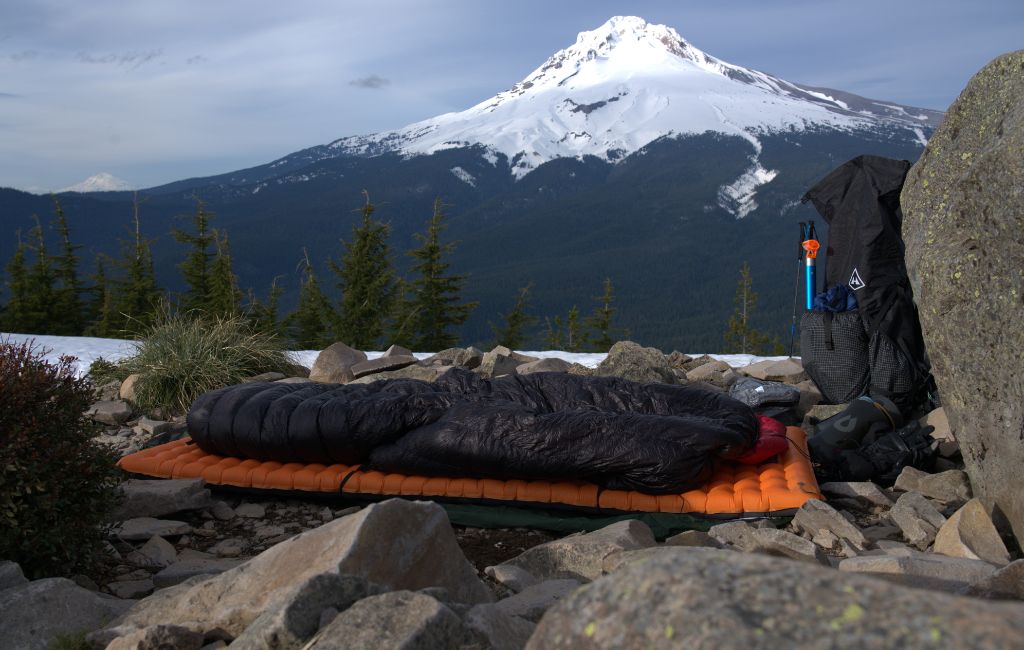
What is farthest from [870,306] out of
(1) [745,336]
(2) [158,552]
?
(1) [745,336]

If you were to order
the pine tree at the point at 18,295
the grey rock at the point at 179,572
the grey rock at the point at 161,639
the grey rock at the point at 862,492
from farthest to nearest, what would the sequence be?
the pine tree at the point at 18,295 < the grey rock at the point at 862,492 < the grey rock at the point at 179,572 < the grey rock at the point at 161,639

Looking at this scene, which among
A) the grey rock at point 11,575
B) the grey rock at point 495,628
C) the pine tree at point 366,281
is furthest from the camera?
the pine tree at point 366,281

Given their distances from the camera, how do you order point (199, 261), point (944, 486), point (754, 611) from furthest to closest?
point (199, 261)
point (944, 486)
point (754, 611)

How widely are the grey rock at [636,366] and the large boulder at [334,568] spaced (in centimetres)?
485

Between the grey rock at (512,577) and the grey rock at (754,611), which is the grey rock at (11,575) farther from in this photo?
the grey rock at (754,611)

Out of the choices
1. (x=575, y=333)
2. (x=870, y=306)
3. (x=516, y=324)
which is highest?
(x=870, y=306)

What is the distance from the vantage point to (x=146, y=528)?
4805mm

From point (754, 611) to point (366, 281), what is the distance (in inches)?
1038

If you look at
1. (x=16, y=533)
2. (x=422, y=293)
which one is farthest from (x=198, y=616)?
(x=422, y=293)

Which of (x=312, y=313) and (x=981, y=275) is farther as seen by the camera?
(x=312, y=313)

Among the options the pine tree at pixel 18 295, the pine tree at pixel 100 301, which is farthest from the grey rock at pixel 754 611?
the pine tree at pixel 18 295

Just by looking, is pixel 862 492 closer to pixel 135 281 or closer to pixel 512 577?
pixel 512 577

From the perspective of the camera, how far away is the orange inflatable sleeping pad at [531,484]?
4.96 meters

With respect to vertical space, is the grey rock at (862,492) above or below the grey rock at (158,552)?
below
